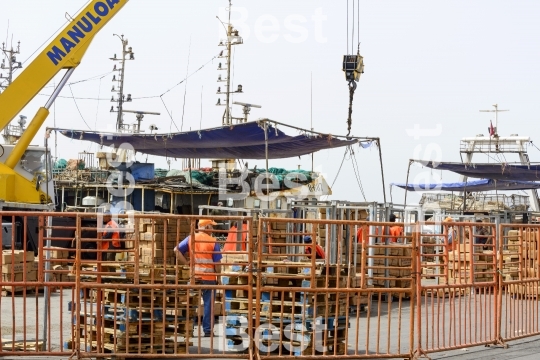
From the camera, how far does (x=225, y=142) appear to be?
21734 millimetres

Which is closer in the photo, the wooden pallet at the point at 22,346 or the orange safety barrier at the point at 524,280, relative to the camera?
the wooden pallet at the point at 22,346

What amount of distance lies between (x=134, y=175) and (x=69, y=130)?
11.5m

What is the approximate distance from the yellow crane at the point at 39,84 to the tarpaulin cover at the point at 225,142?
4.01 ft

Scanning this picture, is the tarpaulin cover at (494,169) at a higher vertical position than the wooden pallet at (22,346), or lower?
higher

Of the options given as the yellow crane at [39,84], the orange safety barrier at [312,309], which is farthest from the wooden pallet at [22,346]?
the yellow crane at [39,84]

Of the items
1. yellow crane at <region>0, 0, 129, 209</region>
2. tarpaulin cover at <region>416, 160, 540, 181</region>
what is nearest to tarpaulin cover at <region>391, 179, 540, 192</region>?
tarpaulin cover at <region>416, 160, 540, 181</region>

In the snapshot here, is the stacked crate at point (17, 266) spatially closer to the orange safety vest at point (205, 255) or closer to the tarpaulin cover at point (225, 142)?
the tarpaulin cover at point (225, 142)

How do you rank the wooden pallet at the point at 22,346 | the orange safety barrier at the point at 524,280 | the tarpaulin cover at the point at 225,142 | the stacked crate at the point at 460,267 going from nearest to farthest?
the wooden pallet at the point at 22,346 < the stacked crate at the point at 460,267 < the orange safety barrier at the point at 524,280 < the tarpaulin cover at the point at 225,142

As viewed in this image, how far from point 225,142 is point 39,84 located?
481 cm

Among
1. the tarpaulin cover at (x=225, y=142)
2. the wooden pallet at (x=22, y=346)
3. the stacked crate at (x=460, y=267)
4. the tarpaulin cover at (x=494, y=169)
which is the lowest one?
the wooden pallet at (x=22, y=346)

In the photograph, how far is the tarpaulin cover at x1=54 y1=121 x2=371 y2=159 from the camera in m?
20.1

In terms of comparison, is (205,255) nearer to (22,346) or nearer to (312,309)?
(312,309)

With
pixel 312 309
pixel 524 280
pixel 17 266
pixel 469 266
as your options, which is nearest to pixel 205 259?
pixel 312 309

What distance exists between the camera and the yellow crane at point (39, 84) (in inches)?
834
